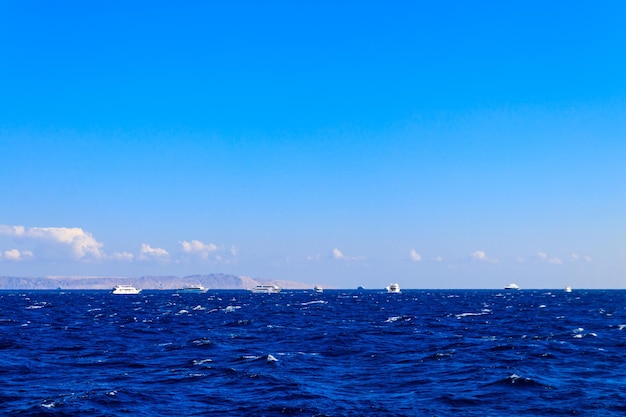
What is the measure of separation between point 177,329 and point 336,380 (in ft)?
148

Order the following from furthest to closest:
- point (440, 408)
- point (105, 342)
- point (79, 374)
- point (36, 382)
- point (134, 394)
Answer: point (105, 342) → point (79, 374) → point (36, 382) → point (134, 394) → point (440, 408)

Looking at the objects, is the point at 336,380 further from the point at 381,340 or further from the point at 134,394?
the point at 381,340

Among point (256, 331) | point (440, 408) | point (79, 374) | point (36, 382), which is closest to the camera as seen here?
point (440, 408)

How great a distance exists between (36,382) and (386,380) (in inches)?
916

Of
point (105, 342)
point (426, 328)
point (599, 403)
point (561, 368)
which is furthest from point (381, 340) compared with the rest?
point (599, 403)

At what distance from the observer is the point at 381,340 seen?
64.2 meters

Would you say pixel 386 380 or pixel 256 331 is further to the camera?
pixel 256 331

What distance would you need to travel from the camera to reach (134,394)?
3425 centimetres

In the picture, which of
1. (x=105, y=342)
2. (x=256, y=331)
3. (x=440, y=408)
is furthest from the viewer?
(x=256, y=331)

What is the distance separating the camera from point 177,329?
261ft

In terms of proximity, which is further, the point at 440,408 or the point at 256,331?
the point at 256,331

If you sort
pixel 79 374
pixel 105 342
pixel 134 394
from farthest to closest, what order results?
pixel 105 342 < pixel 79 374 < pixel 134 394

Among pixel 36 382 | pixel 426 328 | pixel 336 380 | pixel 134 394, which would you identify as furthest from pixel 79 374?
pixel 426 328

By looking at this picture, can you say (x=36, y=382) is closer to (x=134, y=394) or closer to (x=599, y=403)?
(x=134, y=394)
